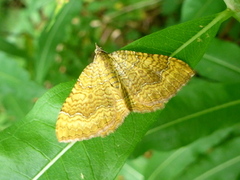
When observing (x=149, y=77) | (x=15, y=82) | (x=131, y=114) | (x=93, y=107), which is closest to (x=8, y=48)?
(x=15, y=82)

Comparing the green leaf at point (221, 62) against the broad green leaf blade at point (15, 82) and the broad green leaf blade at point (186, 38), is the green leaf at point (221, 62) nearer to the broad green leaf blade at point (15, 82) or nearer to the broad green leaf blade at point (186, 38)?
the broad green leaf blade at point (186, 38)

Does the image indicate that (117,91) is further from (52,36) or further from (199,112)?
(52,36)

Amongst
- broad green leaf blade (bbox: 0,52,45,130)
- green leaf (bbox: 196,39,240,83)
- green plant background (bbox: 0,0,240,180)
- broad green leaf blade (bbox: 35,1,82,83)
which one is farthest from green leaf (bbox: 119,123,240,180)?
broad green leaf blade (bbox: 35,1,82,83)

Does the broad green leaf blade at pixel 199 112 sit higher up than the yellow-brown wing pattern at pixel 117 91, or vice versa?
the yellow-brown wing pattern at pixel 117 91

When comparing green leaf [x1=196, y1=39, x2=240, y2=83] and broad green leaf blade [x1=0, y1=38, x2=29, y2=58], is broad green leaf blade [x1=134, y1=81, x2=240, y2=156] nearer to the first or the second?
green leaf [x1=196, y1=39, x2=240, y2=83]

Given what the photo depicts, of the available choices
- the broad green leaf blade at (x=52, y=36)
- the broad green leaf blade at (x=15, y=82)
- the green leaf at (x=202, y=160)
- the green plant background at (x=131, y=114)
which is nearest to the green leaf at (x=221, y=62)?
the green plant background at (x=131, y=114)

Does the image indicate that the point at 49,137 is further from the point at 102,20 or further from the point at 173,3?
the point at 102,20
